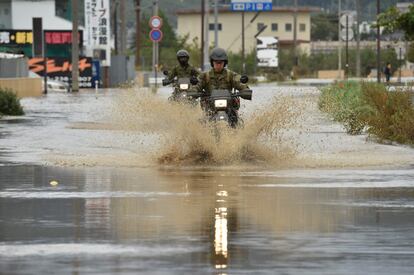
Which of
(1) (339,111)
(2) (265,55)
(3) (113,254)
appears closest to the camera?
(3) (113,254)

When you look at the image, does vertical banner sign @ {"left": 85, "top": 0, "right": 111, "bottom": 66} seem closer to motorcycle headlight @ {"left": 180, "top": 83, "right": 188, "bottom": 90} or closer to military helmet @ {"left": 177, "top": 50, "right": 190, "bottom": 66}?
military helmet @ {"left": 177, "top": 50, "right": 190, "bottom": 66}

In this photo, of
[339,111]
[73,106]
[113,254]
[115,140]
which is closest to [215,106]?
[115,140]

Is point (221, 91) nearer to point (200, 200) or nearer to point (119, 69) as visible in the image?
point (200, 200)

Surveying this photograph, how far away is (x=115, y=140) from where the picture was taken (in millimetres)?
27109

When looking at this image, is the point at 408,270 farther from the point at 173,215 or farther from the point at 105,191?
the point at 105,191

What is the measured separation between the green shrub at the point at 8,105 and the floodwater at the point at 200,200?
1007 centimetres

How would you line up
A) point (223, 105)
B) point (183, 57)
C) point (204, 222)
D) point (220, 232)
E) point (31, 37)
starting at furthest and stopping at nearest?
point (31, 37), point (183, 57), point (223, 105), point (204, 222), point (220, 232)

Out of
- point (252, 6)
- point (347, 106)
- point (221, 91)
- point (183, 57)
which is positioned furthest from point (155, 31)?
point (221, 91)

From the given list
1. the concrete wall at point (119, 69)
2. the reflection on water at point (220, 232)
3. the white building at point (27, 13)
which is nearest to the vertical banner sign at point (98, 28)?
the concrete wall at point (119, 69)

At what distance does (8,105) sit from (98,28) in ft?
146

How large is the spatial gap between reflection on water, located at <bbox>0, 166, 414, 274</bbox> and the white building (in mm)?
89205

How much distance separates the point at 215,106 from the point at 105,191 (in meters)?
4.58

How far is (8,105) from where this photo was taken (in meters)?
39.1

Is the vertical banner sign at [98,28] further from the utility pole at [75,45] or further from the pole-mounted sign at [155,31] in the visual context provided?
the pole-mounted sign at [155,31]
